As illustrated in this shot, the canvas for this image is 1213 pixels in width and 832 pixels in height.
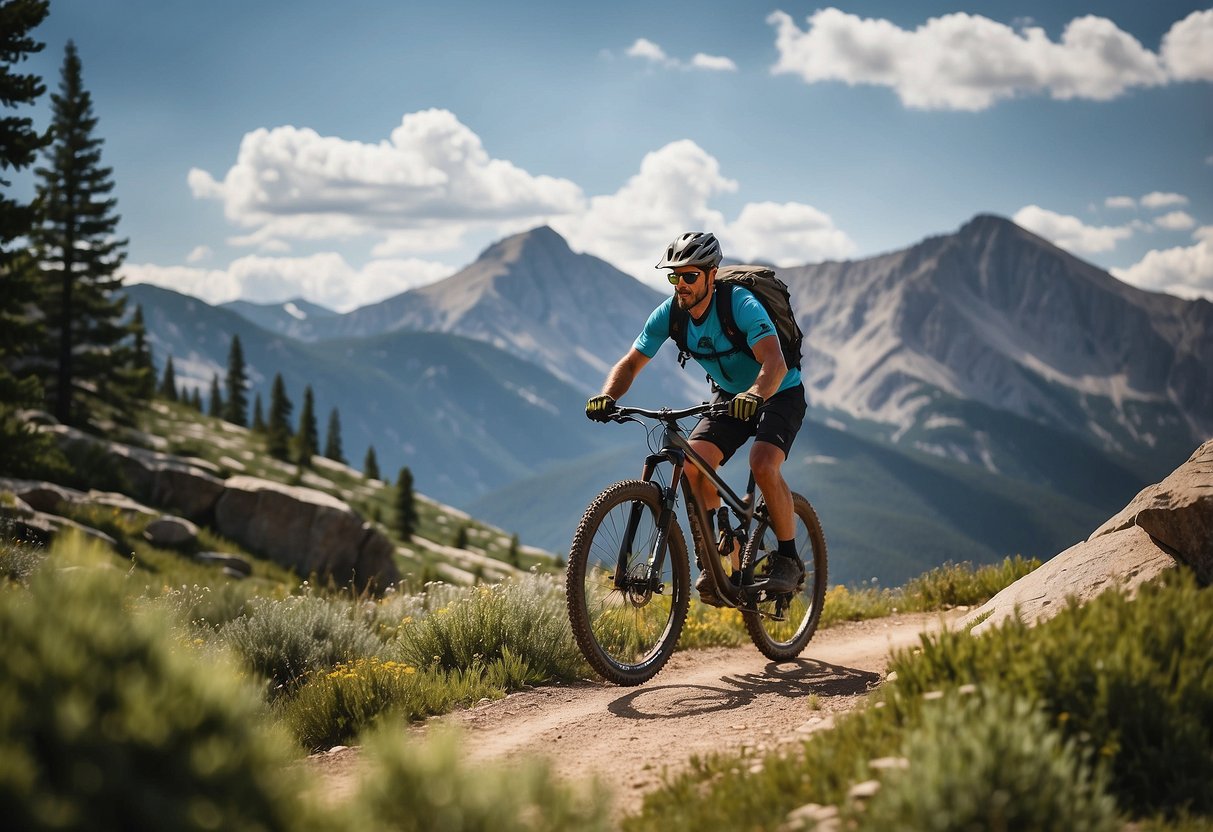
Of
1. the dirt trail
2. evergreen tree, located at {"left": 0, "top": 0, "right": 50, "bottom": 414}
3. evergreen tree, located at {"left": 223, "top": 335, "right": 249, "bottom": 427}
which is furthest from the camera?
evergreen tree, located at {"left": 223, "top": 335, "right": 249, "bottom": 427}

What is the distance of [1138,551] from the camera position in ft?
21.4

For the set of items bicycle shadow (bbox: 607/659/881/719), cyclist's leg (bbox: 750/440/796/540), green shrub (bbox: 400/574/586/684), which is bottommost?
bicycle shadow (bbox: 607/659/881/719)

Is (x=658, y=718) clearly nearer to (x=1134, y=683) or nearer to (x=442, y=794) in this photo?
(x=1134, y=683)

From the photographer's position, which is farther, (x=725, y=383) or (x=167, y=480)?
(x=167, y=480)

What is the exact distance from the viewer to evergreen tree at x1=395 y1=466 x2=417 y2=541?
7794 cm

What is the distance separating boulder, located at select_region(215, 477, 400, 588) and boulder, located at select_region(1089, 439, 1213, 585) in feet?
107

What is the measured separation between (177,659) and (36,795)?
2.21ft

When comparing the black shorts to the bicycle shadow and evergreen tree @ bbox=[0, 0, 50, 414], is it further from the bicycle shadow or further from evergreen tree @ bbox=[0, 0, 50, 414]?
evergreen tree @ bbox=[0, 0, 50, 414]

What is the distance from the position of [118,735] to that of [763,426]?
19.3 feet

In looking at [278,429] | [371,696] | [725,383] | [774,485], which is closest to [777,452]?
[774,485]

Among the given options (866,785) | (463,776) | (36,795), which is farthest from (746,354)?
(36,795)

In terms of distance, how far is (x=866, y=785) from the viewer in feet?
11.0

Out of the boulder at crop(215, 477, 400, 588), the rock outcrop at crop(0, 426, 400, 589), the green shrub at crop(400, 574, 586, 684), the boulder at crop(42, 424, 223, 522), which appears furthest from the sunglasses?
the boulder at crop(42, 424, 223, 522)

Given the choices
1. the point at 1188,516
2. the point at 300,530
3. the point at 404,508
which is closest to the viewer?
the point at 1188,516
